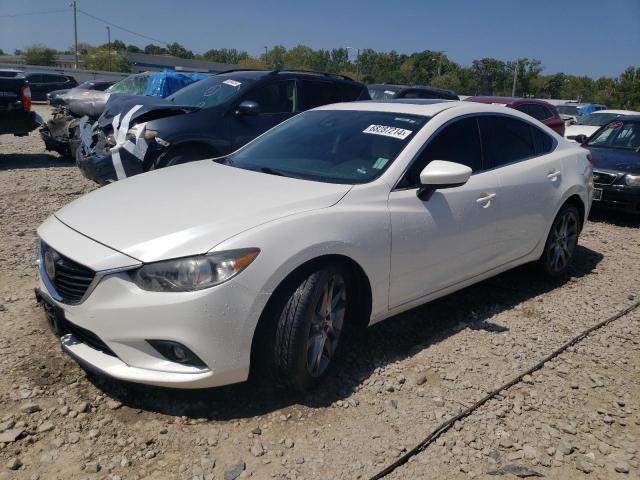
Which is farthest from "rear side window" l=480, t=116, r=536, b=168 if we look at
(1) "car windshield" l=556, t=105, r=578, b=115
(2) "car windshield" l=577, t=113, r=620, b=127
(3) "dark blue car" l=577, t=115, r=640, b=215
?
(1) "car windshield" l=556, t=105, r=578, b=115

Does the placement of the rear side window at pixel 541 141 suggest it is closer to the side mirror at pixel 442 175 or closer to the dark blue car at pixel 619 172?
the side mirror at pixel 442 175

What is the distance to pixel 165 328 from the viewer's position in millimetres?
2625

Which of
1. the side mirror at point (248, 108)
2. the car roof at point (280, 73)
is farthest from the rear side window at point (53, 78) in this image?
the side mirror at point (248, 108)

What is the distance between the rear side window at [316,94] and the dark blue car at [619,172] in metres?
3.73

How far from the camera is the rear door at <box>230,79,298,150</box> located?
266 inches

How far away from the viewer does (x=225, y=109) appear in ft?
22.2

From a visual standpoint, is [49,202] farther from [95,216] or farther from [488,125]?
[488,125]

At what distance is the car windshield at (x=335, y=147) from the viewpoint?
3592mm

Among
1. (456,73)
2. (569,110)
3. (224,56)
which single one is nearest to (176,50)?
(224,56)

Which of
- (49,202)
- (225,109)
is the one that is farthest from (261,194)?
(49,202)

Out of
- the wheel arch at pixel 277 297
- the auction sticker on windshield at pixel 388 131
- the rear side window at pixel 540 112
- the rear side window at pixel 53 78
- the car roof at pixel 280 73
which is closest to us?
the wheel arch at pixel 277 297

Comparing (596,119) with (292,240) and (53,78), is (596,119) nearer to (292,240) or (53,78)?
(292,240)

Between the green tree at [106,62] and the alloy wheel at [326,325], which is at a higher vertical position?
the green tree at [106,62]

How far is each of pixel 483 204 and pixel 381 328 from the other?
43.7 inches
